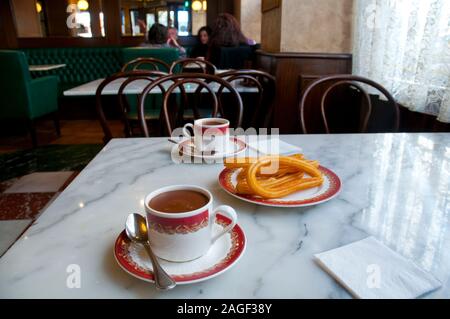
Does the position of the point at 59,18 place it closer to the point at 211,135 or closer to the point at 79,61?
the point at 79,61

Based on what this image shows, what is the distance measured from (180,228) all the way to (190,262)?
52 millimetres

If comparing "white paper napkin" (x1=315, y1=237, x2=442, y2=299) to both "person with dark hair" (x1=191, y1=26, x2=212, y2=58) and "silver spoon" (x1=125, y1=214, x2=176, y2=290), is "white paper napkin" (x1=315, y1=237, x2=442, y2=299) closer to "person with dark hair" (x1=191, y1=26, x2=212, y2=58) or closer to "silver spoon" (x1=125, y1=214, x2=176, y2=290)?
"silver spoon" (x1=125, y1=214, x2=176, y2=290)

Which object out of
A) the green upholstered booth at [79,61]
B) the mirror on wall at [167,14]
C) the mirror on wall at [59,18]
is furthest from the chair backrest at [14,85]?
the mirror on wall at [167,14]

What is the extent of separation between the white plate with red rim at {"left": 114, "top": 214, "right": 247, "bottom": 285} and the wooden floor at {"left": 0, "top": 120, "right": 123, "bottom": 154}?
139 inches

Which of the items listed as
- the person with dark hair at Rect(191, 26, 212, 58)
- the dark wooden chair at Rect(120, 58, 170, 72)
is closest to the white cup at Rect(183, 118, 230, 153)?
the dark wooden chair at Rect(120, 58, 170, 72)

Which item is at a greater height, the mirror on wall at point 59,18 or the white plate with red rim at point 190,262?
the mirror on wall at point 59,18

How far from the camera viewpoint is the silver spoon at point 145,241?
0.41 m

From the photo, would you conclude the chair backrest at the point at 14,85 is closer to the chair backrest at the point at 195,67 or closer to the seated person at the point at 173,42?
the chair backrest at the point at 195,67

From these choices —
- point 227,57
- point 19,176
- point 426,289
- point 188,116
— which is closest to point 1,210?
point 19,176

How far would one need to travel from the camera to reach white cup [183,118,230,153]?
0.85m

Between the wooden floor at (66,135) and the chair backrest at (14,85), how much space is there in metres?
0.33

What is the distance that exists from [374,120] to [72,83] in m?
4.36

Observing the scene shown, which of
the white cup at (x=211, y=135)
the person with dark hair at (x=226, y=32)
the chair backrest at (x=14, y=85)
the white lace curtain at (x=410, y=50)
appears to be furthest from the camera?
the person with dark hair at (x=226, y=32)
